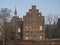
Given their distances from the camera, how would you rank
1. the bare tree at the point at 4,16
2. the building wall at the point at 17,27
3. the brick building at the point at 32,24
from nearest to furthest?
the bare tree at the point at 4,16 → the brick building at the point at 32,24 → the building wall at the point at 17,27

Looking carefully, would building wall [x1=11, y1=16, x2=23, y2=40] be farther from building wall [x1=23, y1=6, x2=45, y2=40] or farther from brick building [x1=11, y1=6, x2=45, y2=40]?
building wall [x1=23, y1=6, x2=45, y2=40]

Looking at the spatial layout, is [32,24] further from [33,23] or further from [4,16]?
[4,16]

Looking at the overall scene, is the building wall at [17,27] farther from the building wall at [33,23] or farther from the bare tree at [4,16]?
the bare tree at [4,16]

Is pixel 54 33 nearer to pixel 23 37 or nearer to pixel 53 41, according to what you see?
pixel 23 37

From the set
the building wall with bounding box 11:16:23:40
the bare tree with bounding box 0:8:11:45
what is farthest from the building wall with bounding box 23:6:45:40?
the bare tree with bounding box 0:8:11:45

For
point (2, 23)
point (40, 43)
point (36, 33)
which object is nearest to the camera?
point (40, 43)

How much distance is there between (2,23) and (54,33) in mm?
8896

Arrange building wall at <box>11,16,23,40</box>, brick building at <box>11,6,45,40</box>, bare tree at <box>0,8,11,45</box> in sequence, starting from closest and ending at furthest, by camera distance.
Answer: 1. bare tree at <box>0,8,11,45</box>
2. brick building at <box>11,6,45,40</box>
3. building wall at <box>11,16,23,40</box>

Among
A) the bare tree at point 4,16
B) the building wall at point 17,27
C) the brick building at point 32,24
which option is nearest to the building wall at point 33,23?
the brick building at point 32,24

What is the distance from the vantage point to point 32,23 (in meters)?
31.5

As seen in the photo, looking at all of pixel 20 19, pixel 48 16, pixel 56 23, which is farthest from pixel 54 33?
pixel 20 19

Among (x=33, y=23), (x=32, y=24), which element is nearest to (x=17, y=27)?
(x=32, y=24)

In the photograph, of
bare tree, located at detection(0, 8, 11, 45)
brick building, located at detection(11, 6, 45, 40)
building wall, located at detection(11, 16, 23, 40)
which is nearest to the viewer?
bare tree, located at detection(0, 8, 11, 45)

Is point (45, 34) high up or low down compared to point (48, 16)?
down
